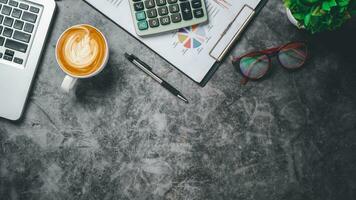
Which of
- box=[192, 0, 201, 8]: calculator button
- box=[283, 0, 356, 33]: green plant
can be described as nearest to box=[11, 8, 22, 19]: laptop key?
box=[192, 0, 201, 8]: calculator button

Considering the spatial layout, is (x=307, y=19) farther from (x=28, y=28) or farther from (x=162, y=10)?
(x=28, y=28)

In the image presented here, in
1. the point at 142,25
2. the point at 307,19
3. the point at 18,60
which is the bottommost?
the point at 18,60

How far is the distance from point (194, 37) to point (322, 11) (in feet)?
0.75

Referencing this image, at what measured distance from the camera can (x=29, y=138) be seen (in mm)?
734

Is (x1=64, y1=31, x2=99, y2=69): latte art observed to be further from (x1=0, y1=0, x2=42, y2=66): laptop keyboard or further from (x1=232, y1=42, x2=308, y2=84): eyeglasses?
(x1=232, y1=42, x2=308, y2=84): eyeglasses

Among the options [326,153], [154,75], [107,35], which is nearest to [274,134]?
[326,153]

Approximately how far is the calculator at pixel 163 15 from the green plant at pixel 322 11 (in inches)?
6.7

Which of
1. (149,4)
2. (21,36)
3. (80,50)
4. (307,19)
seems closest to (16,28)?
(21,36)

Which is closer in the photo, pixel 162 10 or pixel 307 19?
pixel 307 19

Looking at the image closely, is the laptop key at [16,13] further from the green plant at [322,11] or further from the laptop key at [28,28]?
the green plant at [322,11]

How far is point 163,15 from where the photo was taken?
2.34 ft

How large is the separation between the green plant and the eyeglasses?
104mm

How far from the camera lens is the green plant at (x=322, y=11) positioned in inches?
22.9

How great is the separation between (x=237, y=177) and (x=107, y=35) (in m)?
0.35
